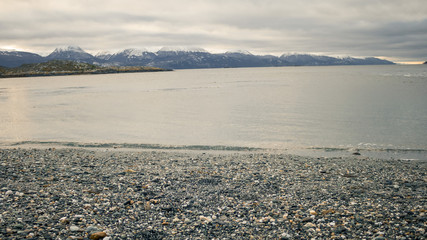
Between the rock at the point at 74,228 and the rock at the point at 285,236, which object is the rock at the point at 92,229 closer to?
the rock at the point at 74,228

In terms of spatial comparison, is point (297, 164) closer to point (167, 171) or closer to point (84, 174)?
point (167, 171)

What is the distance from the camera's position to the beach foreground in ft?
29.6

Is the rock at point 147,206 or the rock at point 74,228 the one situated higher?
the rock at point 74,228

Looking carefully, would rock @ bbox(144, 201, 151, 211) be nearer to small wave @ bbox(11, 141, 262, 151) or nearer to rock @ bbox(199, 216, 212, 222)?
rock @ bbox(199, 216, 212, 222)

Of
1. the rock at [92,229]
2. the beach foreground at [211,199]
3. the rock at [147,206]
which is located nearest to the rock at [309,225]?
the beach foreground at [211,199]

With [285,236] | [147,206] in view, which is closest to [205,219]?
[147,206]

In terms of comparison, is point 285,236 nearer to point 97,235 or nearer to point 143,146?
point 97,235

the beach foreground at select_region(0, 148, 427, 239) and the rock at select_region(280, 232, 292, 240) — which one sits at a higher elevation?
the beach foreground at select_region(0, 148, 427, 239)

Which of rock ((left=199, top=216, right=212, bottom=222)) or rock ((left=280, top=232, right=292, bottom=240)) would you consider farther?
rock ((left=199, top=216, right=212, bottom=222))

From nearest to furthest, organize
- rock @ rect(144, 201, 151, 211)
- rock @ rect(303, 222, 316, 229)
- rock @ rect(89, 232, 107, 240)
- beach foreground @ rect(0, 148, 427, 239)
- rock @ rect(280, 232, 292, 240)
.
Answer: rock @ rect(89, 232, 107, 240) → rock @ rect(280, 232, 292, 240) → beach foreground @ rect(0, 148, 427, 239) → rock @ rect(303, 222, 316, 229) → rock @ rect(144, 201, 151, 211)

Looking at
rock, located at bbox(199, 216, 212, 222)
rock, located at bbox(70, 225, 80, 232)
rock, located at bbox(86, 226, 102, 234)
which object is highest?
rock, located at bbox(70, 225, 80, 232)

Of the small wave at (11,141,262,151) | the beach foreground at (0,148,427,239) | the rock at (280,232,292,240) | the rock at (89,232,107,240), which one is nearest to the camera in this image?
the rock at (89,232,107,240)

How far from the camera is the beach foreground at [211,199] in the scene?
9031 mm

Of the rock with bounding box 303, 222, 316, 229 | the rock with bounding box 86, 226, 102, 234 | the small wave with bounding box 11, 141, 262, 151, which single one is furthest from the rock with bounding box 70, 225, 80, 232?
the small wave with bounding box 11, 141, 262, 151
